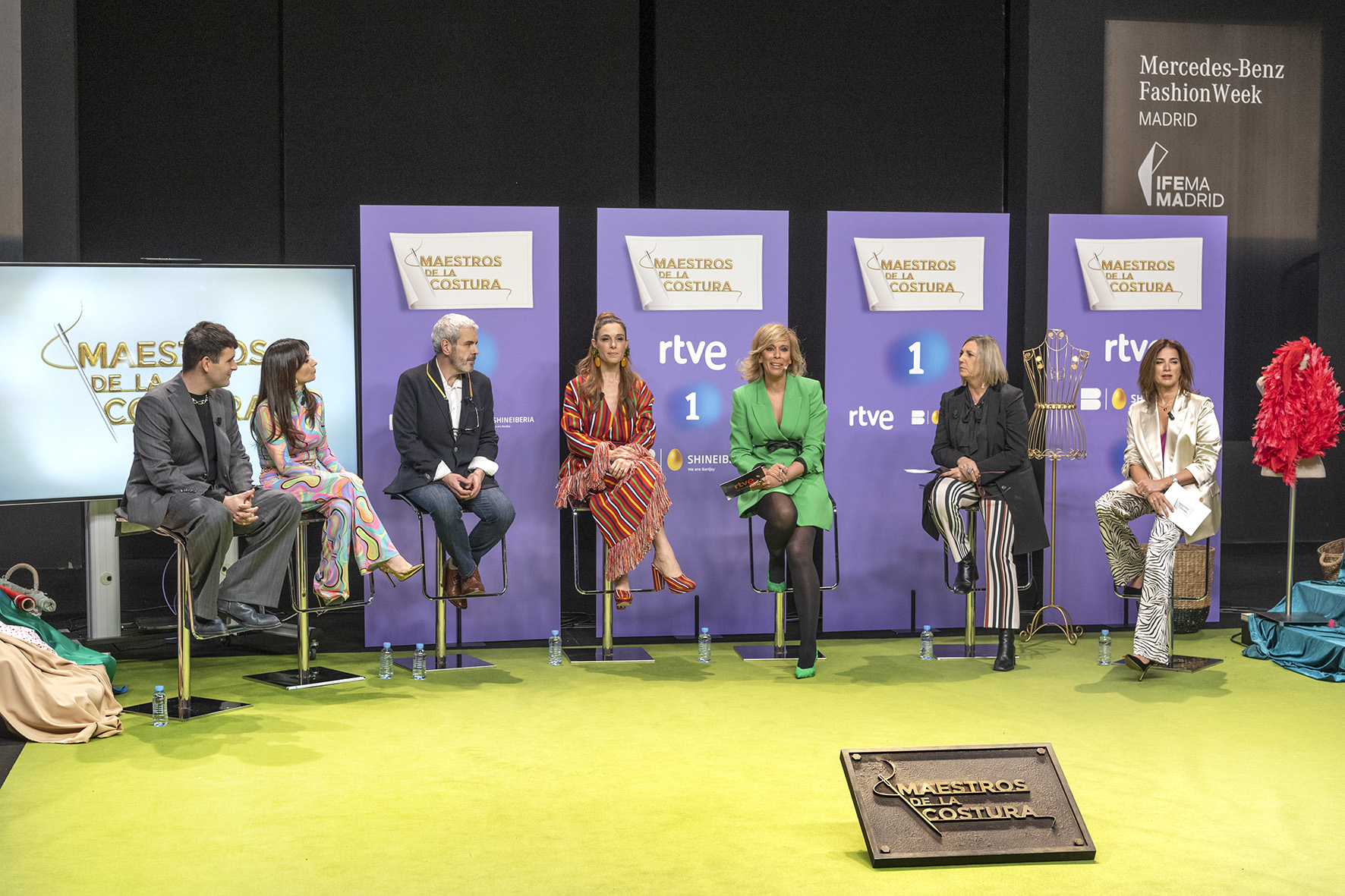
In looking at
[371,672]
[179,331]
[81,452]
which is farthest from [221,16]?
[371,672]

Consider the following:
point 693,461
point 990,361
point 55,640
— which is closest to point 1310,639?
point 990,361

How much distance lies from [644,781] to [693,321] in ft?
8.95

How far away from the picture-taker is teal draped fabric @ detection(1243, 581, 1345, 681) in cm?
545

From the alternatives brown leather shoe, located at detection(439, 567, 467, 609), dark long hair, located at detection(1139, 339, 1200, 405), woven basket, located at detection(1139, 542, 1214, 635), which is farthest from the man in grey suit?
woven basket, located at detection(1139, 542, 1214, 635)

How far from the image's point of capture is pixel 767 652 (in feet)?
19.2

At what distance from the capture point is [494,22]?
6.30 m

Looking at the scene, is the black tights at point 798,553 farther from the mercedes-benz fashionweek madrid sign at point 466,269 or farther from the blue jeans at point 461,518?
the mercedes-benz fashionweek madrid sign at point 466,269

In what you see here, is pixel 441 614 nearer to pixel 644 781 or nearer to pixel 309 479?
pixel 309 479

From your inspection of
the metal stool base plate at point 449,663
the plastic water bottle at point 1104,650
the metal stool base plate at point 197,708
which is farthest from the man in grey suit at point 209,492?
the plastic water bottle at point 1104,650

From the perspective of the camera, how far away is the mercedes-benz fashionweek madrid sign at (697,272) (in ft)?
19.5

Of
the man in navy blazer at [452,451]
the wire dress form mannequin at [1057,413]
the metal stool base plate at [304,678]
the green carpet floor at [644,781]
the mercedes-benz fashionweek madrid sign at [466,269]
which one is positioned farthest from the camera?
the wire dress form mannequin at [1057,413]

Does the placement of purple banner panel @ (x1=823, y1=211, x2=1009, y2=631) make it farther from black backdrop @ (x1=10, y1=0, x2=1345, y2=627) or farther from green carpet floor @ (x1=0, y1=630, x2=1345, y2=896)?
green carpet floor @ (x1=0, y1=630, x2=1345, y2=896)

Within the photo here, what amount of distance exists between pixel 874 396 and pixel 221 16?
3.92 metres

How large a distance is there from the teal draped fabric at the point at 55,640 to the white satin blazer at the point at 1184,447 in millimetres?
4693
